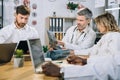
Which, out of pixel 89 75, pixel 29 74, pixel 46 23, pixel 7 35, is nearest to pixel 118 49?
pixel 89 75

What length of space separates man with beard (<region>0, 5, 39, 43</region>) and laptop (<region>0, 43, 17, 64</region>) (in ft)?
3.32

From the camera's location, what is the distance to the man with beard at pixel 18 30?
344 centimetres

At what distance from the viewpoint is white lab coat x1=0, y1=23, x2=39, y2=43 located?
11.7ft

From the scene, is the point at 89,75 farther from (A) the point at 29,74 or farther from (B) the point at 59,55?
(B) the point at 59,55

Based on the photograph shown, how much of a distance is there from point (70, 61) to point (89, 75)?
2.58 ft

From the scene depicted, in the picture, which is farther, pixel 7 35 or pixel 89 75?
pixel 7 35

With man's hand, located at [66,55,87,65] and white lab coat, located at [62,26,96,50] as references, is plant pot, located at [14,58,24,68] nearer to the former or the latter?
man's hand, located at [66,55,87,65]

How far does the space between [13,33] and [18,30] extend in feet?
0.33

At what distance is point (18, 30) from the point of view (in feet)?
12.3

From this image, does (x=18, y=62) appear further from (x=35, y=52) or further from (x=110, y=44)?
(x=110, y=44)

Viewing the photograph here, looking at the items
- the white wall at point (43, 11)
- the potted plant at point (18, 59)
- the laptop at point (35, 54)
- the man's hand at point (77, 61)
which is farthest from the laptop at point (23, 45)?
the white wall at point (43, 11)

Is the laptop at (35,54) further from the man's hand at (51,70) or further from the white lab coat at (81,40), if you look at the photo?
the white lab coat at (81,40)

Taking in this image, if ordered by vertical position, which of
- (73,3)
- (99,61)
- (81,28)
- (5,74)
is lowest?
(5,74)

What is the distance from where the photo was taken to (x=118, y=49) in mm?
2146
